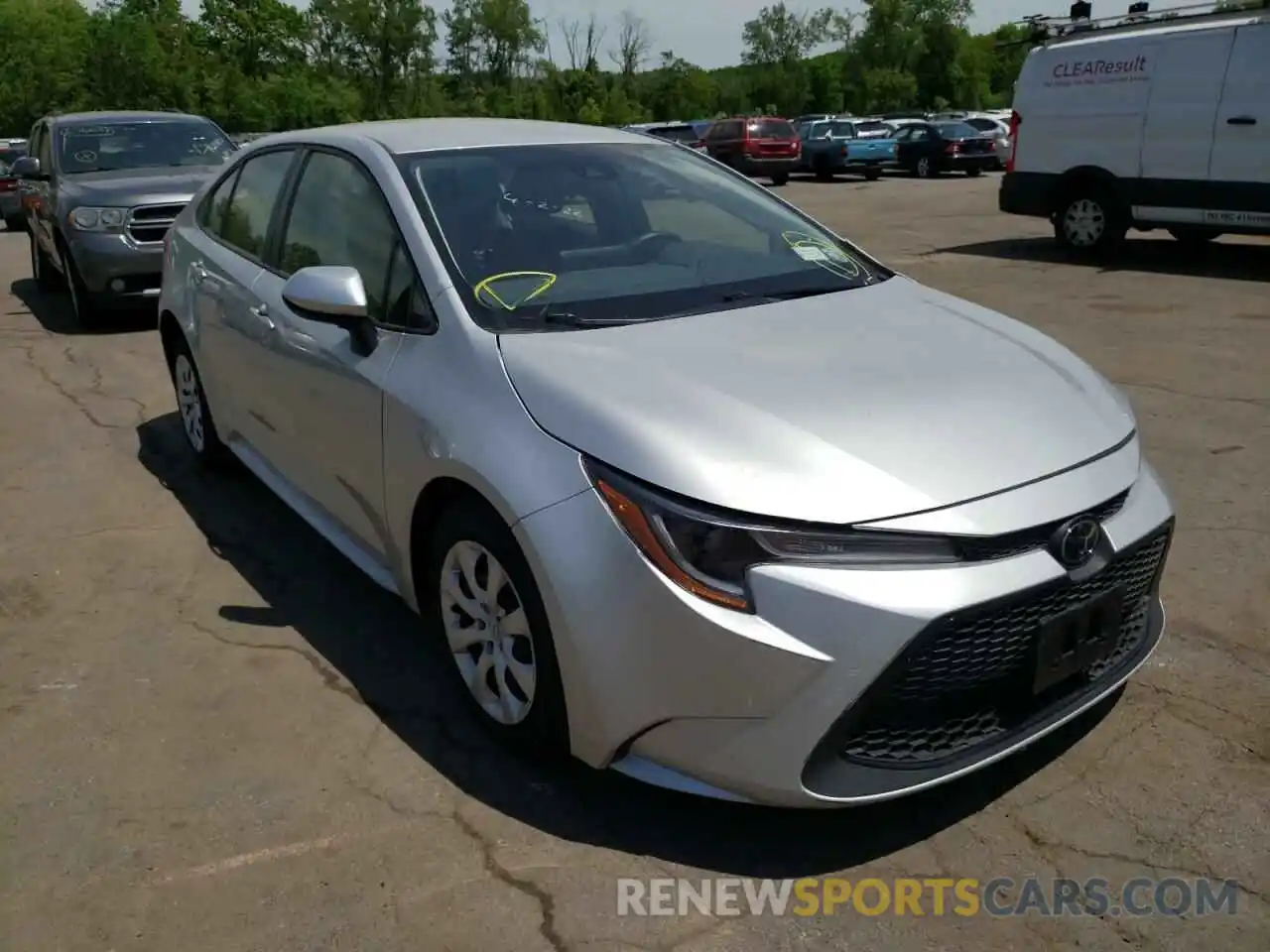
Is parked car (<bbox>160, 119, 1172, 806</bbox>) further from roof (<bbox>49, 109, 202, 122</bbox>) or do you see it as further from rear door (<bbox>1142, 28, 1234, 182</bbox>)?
rear door (<bbox>1142, 28, 1234, 182</bbox>)

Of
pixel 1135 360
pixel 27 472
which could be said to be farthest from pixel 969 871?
pixel 1135 360

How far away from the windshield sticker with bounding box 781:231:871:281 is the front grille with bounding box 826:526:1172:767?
4.75 feet

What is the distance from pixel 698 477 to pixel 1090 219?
10725mm

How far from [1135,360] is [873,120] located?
85.1 ft

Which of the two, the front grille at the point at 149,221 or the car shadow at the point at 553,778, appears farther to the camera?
the front grille at the point at 149,221

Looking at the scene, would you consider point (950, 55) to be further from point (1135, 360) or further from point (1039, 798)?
point (1039, 798)

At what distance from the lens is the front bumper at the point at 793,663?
238 cm

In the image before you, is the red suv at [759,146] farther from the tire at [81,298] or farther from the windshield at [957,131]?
the tire at [81,298]

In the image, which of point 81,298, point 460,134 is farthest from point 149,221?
point 460,134

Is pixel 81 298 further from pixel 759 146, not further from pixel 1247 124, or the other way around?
pixel 759 146

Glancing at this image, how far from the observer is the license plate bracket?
2586 mm

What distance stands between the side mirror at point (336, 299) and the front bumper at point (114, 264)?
20.3 feet

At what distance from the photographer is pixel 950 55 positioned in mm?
75438

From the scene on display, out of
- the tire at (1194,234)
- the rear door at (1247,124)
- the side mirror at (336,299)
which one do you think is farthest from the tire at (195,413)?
the tire at (1194,234)
